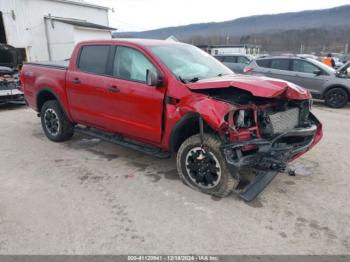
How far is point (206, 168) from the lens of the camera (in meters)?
3.57

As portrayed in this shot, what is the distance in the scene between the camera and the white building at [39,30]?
1884cm

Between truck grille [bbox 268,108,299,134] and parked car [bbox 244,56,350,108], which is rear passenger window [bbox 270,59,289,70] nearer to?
parked car [bbox 244,56,350,108]

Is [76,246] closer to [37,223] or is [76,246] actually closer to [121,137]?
[37,223]

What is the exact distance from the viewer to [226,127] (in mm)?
3227

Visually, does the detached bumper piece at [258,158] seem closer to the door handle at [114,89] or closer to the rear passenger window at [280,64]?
the door handle at [114,89]

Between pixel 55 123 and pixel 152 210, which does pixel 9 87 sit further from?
pixel 152 210

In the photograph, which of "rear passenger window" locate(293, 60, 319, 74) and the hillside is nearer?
"rear passenger window" locate(293, 60, 319, 74)

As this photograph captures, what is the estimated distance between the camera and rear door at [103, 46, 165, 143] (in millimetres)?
3898

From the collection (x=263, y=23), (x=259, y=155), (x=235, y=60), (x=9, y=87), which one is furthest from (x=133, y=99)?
(x=263, y=23)

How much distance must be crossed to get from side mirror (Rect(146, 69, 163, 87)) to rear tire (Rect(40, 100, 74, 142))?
2.47 metres

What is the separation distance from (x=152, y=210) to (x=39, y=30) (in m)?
19.8

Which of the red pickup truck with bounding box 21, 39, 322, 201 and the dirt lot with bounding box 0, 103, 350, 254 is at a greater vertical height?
the red pickup truck with bounding box 21, 39, 322, 201

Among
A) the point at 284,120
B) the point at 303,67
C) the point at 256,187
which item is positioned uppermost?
the point at 303,67

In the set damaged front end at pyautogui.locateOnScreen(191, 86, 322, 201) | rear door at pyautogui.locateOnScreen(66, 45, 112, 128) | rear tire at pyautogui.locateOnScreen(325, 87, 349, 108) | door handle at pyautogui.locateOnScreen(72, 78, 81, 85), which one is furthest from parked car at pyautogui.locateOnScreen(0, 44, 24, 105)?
rear tire at pyautogui.locateOnScreen(325, 87, 349, 108)
